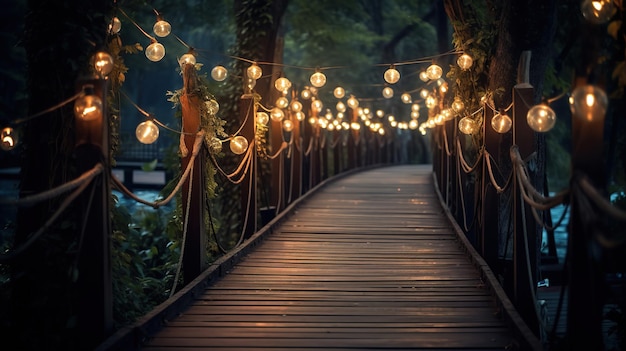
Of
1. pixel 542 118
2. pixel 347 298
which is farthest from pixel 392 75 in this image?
pixel 542 118

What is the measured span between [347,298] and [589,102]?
→ 305 cm

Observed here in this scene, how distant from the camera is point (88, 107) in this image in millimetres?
4516

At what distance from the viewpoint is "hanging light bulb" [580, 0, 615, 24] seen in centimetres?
411

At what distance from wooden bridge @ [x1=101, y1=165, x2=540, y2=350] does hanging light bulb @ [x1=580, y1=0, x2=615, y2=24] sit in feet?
6.56

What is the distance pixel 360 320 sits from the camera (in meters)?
5.40

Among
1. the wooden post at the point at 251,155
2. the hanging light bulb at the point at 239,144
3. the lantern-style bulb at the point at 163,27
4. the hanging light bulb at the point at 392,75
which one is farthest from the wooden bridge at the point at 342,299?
the lantern-style bulb at the point at 163,27

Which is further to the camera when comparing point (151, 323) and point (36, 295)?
point (36, 295)

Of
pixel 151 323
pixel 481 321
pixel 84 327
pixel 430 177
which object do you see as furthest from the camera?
pixel 430 177

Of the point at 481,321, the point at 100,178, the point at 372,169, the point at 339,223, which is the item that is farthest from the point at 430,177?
the point at 100,178

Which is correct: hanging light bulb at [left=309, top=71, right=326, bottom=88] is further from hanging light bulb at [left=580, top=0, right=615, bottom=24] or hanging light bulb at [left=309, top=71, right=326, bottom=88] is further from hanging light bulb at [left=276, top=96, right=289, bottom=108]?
hanging light bulb at [left=580, top=0, right=615, bottom=24]

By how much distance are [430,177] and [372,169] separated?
559cm

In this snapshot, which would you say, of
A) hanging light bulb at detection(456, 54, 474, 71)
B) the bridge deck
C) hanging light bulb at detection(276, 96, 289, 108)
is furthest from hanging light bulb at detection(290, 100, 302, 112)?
hanging light bulb at detection(456, 54, 474, 71)

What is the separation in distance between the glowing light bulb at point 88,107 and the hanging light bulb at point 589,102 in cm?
285

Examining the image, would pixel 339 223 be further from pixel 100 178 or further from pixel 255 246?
pixel 100 178
